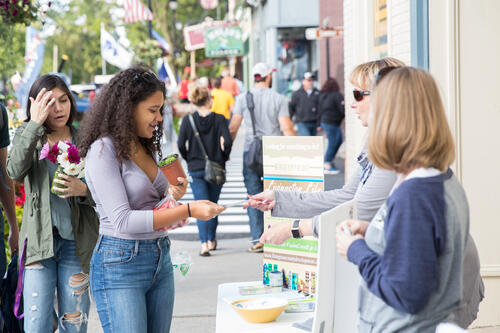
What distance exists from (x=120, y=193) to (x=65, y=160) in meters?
0.70

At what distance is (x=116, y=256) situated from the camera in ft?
9.88

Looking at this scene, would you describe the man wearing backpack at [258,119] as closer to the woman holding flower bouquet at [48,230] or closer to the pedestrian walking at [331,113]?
the woman holding flower bouquet at [48,230]

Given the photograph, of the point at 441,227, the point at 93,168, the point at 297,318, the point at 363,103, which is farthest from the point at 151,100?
the point at 441,227

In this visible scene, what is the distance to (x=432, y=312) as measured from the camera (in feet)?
6.70

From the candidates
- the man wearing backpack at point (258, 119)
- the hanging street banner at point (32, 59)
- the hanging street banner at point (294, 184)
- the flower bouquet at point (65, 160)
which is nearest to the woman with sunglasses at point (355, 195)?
the hanging street banner at point (294, 184)

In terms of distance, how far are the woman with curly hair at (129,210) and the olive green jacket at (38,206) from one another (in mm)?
704

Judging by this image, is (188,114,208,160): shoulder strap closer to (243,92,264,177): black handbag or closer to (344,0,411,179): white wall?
(243,92,264,177): black handbag

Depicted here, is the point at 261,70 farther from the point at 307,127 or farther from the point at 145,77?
the point at 307,127

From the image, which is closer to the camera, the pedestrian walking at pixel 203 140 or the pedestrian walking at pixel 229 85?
the pedestrian walking at pixel 203 140

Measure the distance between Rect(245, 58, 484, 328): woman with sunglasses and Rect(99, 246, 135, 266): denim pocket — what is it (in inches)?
23.4

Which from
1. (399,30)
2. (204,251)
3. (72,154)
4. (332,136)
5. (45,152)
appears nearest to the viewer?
(72,154)

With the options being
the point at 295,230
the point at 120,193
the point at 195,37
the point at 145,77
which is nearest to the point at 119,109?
the point at 145,77

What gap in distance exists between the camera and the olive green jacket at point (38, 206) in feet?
12.2

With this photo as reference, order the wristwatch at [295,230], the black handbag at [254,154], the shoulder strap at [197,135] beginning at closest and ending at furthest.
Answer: the wristwatch at [295,230] → the black handbag at [254,154] → the shoulder strap at [197,135]
